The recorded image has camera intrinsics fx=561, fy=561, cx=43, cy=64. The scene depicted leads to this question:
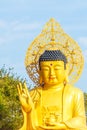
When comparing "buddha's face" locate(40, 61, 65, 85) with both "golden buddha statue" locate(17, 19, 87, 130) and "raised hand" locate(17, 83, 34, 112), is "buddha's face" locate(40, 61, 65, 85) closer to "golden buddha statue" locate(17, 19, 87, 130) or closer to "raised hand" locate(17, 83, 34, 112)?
"golden buddha statue" locate(17, 19, 87, 130)

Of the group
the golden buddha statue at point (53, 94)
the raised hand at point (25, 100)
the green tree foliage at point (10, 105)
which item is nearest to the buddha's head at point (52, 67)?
the golden buddha statue at point (53, 94)

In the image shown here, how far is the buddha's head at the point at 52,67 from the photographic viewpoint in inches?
365

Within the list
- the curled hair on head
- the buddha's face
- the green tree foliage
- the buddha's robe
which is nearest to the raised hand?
A: the buddha's robe

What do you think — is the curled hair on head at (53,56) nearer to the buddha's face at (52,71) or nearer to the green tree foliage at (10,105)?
the buddha's face at (52,71)

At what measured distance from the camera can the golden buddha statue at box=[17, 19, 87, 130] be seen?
8.98 metres

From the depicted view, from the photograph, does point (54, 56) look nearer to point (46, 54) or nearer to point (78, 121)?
point (46, 54)

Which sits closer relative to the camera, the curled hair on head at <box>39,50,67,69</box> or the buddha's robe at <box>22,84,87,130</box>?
the buddha's robe at <box>22,84,87,130</box>

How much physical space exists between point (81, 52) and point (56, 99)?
0.93 metres

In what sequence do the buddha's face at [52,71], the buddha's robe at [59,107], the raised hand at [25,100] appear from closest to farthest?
the raised hand at [25,100], the buddha's robe at [59,107], the buddha's face at [52,71]

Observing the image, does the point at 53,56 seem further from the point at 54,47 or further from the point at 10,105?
the point at 10,105

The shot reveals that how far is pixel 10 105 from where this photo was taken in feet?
58.7

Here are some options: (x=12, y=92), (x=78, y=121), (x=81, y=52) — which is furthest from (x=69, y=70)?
(x=12, y=92)

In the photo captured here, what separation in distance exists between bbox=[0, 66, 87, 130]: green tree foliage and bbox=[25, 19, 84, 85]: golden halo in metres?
8.11

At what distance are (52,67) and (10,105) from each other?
8813mm
